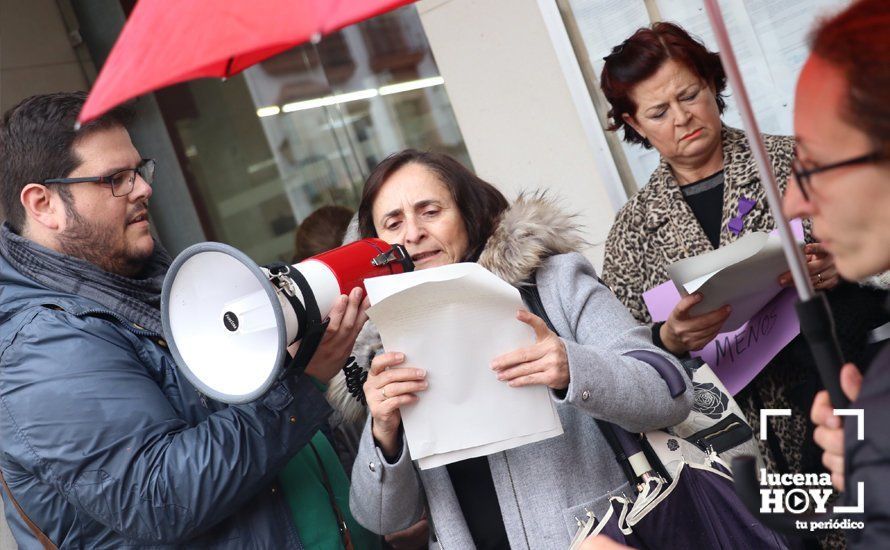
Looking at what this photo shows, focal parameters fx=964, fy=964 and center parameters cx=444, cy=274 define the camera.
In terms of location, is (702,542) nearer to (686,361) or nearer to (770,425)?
(686,361)

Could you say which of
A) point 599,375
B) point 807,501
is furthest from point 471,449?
point 807,501

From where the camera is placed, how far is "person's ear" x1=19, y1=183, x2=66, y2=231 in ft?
8.86

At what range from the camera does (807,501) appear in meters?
1.85

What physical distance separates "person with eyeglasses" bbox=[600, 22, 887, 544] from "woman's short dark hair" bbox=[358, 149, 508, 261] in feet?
2.05

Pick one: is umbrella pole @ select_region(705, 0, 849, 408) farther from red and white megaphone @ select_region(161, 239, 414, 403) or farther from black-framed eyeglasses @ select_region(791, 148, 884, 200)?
red and white megaphone @ select_region(161, 239, 414, 403)

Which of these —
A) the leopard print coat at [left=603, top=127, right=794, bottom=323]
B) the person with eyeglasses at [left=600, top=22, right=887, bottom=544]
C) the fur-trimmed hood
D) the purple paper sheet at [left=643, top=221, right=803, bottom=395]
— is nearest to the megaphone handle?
A: the fur-trimmed hood

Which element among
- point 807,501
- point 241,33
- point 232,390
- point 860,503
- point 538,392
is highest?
point 241,33

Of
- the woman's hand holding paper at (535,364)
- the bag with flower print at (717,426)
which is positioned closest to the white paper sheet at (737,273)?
the bag with flower print at (717,426)

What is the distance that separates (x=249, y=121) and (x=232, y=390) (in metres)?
4.74

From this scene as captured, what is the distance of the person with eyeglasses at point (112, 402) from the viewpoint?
7.60 ft

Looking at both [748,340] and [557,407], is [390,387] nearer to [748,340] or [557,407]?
[557,407]

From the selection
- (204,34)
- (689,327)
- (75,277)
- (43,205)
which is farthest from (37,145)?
(689,327)

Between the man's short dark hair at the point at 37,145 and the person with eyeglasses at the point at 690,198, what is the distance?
1.82 metres

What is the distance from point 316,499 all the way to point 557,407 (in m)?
0.73
